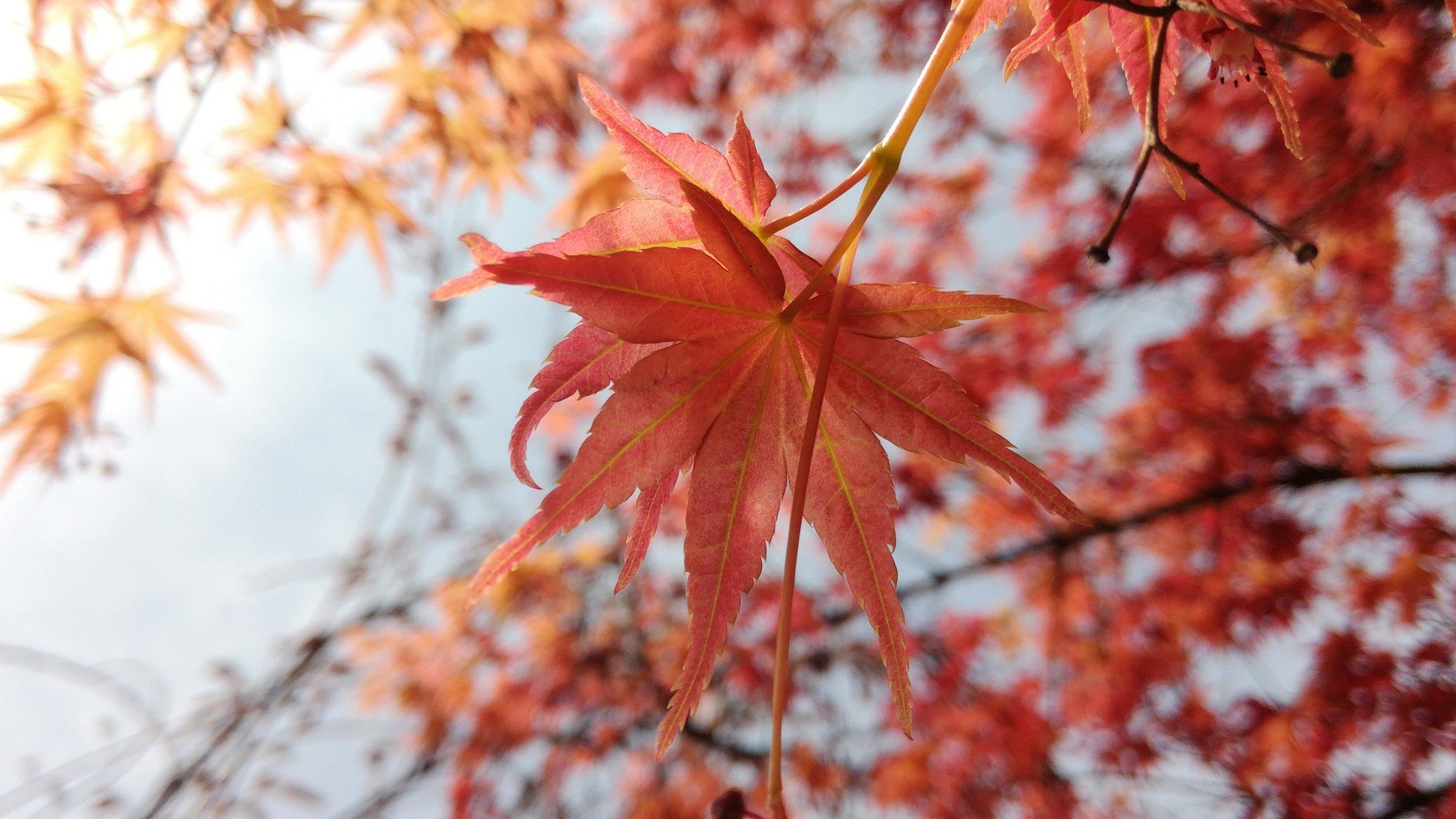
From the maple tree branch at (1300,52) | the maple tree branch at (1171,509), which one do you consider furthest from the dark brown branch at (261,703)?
the maple tree branch at (1300,52)

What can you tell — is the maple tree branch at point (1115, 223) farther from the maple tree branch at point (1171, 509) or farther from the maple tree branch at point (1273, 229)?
the maple tree branch at point (1171, 509)

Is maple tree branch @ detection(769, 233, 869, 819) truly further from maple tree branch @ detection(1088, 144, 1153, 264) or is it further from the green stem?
maple tree branch @ detection(1088, 144, 1153, 264)

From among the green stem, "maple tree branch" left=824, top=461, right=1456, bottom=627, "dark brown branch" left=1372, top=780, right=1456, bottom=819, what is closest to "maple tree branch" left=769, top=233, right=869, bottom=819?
the green stem

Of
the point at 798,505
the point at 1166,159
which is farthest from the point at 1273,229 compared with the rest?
the point at 798,505

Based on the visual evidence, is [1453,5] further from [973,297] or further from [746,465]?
[746,465]

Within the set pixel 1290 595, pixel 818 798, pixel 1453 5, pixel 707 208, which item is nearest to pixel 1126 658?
pixel 1290 595

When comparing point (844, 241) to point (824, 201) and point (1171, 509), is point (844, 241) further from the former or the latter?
point (1171, 509)
